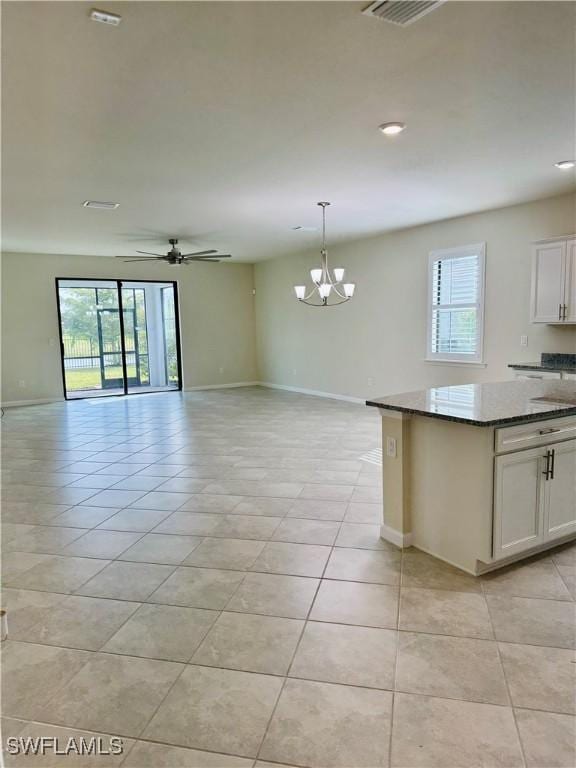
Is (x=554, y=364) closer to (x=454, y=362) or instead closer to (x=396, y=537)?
(x=454, y=362)

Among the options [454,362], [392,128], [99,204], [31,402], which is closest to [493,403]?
[392,128]

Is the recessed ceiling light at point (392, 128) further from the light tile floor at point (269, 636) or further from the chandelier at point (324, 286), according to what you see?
the light tile floor at point (269, 636)

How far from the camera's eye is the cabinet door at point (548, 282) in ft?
15.8

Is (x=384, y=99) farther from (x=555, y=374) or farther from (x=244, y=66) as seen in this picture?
(x=555, y=374)

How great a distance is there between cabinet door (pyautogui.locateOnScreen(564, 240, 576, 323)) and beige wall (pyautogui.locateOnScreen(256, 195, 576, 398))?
43 centimetres

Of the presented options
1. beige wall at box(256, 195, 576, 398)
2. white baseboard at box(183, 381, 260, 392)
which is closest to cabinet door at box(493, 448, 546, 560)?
beige wall at box(256, 195, 576, 398)

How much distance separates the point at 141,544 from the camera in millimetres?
3158

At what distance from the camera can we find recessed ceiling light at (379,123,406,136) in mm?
3229

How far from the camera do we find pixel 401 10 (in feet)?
6.66

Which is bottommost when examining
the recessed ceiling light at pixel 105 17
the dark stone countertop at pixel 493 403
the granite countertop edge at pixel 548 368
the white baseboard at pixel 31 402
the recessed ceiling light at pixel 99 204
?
the white baseboard at pixel 31 402

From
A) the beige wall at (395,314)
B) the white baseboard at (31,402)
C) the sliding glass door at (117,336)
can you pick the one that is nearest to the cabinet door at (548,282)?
the beige wall at (395,314)

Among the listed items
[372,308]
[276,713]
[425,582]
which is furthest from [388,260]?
[276,713]

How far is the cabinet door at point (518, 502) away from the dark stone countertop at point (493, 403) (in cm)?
23

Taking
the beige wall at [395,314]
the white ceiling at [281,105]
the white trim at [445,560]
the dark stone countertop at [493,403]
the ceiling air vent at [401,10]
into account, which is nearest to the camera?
the ceiling air vent at [401,10]
